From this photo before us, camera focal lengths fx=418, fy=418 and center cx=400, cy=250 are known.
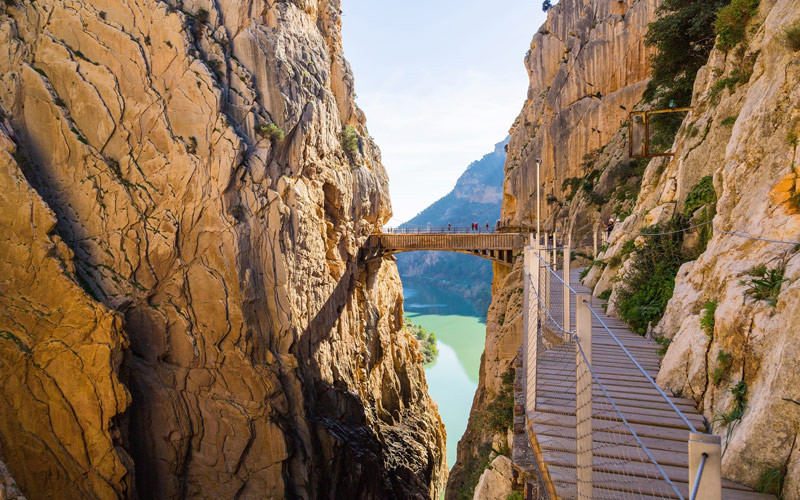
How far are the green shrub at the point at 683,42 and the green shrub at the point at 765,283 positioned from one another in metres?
12.8

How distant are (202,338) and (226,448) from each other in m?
4.43

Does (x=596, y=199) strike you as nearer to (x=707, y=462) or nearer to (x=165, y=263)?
(x=165, y=263)

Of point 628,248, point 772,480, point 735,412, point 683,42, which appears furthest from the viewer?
point 683,42

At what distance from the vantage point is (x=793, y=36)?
5.37m

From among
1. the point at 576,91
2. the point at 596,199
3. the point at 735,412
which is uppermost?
the point at 576,91

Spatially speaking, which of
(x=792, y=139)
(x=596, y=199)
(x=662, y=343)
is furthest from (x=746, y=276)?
(x=596, y=199)

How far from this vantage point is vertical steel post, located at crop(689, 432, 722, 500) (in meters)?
1.46

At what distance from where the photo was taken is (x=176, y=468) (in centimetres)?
1592

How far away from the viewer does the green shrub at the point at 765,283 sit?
3973mm

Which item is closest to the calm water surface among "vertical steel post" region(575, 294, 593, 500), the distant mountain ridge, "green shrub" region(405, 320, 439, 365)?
"green shrub" region(405, 320, 439, 365)

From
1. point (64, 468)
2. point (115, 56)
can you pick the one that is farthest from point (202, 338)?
point (115, 56)

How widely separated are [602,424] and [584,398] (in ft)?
5.31

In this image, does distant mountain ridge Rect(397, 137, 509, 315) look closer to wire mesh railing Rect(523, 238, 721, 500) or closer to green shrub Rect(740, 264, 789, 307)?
wire mesh railing Rect(523, 238, 721, 500)

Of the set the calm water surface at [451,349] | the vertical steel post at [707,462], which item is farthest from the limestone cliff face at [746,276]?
the calm water surface at [451,349]
